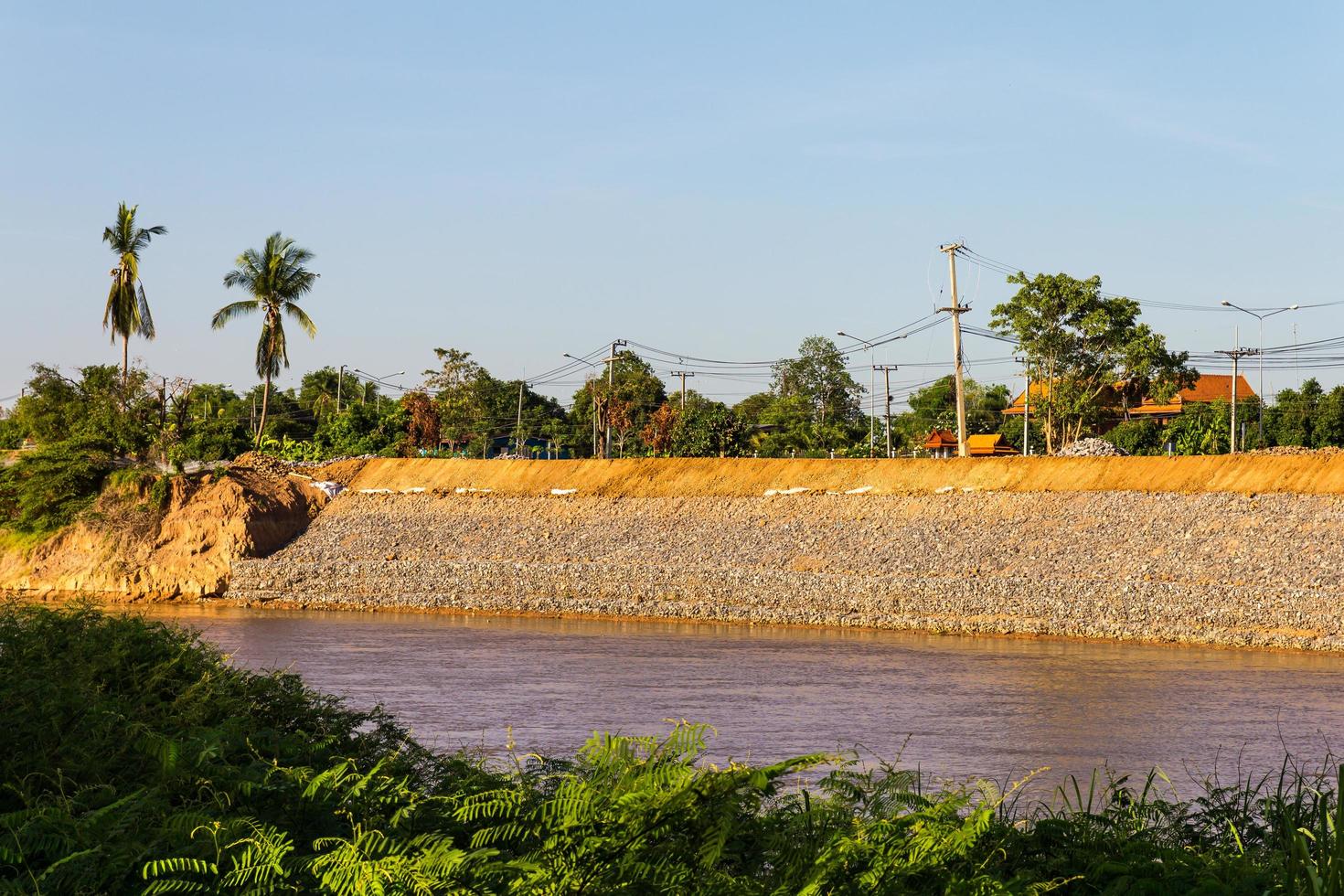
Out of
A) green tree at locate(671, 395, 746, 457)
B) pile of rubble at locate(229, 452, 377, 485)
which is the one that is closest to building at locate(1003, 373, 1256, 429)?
green tree at locate(671, 395, 746, 457)

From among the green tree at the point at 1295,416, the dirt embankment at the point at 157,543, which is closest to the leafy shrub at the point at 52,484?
the dirt embankment at the point at 157,543

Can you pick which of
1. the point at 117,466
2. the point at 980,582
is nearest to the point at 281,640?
the point at 980,582

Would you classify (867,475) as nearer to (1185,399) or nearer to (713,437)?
(713,437)

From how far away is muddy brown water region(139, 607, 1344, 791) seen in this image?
1817 centimetres

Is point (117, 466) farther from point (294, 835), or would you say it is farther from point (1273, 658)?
point (294, 835)

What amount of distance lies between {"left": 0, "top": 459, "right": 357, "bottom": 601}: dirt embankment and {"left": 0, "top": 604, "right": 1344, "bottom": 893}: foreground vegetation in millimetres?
41119

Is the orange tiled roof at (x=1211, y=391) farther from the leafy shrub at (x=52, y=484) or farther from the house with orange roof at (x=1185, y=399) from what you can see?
the leafy shrub at (x=52, y=484)

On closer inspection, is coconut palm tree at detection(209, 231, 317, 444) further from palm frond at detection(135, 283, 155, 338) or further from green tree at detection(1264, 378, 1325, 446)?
green tree at detection(1264, 378, 1325, 446)

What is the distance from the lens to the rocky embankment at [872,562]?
3300 centimetres

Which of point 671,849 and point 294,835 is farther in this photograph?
point 294,835

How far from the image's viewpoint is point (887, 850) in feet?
17.1

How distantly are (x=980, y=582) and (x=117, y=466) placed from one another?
111 ft

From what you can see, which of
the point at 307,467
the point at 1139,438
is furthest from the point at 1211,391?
the point at 307,467

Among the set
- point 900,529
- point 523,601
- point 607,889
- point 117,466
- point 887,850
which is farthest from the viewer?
point 117,466
